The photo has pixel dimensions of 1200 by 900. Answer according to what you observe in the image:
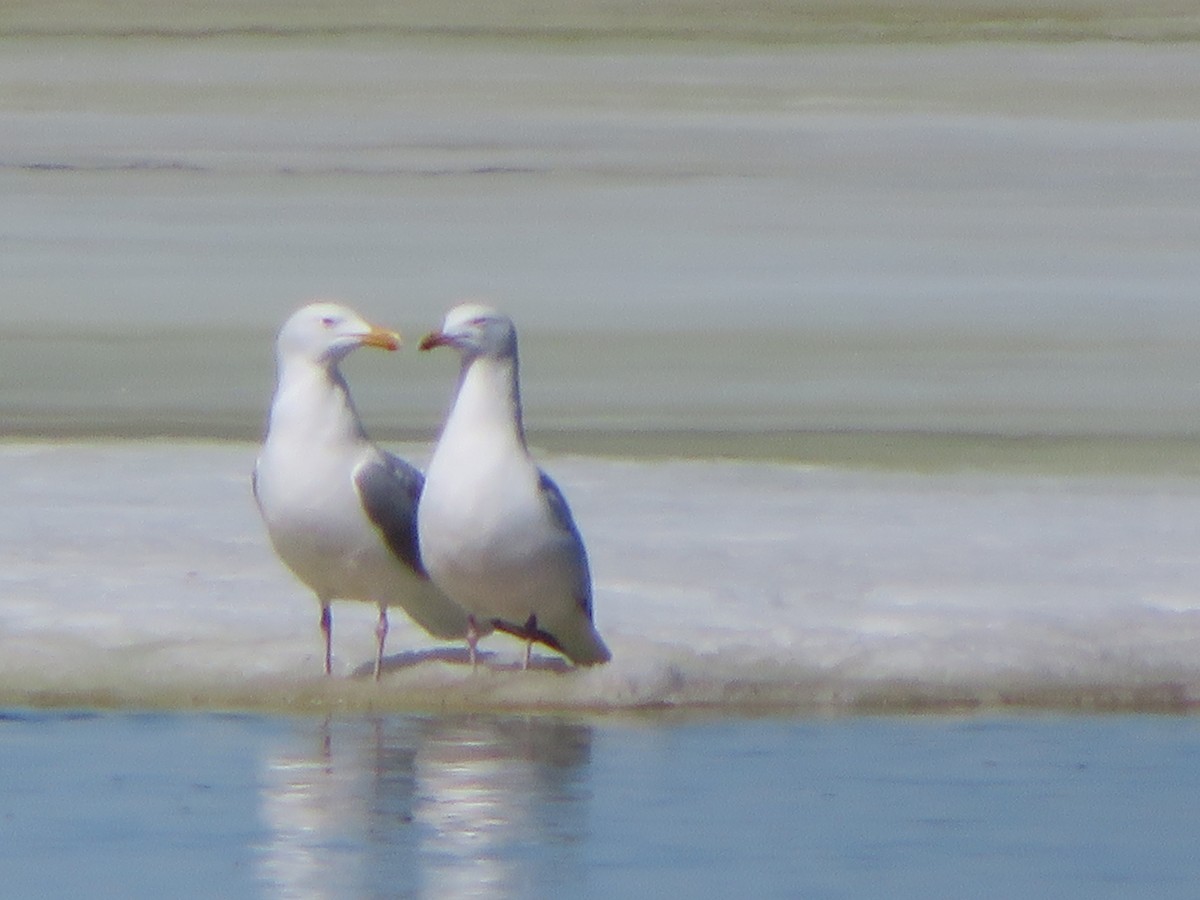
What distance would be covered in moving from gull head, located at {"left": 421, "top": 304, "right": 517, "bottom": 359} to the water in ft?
2.25

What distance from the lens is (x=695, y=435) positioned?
38.2 ft

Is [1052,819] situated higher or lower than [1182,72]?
lower

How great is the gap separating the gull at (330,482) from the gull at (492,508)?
149 millimetres

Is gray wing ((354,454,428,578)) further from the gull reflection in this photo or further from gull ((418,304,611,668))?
the gull reflection

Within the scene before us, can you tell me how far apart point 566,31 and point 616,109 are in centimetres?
258

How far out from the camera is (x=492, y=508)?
19.6ft

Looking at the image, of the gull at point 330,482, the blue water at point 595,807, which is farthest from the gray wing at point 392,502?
the blue water at point 595,807

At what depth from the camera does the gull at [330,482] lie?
241 inches

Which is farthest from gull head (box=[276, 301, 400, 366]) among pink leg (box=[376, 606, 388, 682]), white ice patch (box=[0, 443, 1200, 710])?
white ice patch (box=[0, 443, 1200, 710])

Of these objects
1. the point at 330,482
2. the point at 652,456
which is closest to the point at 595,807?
the point at 330,482

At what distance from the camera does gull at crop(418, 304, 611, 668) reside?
236 inches

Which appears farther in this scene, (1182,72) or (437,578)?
(1182,72)

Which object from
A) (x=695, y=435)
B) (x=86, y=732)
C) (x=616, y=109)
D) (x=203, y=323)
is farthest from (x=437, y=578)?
(x=616, y=109)

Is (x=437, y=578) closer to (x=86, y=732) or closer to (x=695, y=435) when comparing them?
(x=86, y=732)
